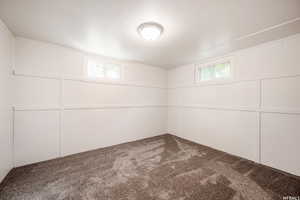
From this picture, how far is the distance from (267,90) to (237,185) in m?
1.77

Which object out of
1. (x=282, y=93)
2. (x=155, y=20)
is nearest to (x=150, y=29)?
(x=155, y=20)

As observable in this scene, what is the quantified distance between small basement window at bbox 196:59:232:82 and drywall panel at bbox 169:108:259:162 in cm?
88

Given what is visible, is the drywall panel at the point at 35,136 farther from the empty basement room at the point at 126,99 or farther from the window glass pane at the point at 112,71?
the window glass pane at the point at 112,71

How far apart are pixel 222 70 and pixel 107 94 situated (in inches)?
119

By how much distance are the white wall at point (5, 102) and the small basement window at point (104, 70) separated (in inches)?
50.6

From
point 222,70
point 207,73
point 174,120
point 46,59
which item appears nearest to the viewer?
point 46,59

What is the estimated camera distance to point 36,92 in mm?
2260

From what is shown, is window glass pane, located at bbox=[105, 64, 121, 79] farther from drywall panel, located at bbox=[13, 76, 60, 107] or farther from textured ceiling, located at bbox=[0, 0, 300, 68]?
drywall panel, located at bbox=[13, 76, 60, 107]

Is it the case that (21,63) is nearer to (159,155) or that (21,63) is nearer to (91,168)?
(91,168)

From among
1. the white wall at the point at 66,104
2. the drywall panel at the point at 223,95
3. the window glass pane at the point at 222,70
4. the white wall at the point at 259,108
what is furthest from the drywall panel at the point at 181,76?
the white wall at the point at 66,104

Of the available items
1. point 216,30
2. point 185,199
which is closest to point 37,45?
point 216,30

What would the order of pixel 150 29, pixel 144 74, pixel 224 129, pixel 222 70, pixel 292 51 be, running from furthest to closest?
pixel 144 74
pixel 222 70
pixel 224 129
pixel 292 51
pixel 150 29

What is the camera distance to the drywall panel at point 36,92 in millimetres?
2115

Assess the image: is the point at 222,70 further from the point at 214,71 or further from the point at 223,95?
the point at 223,95
